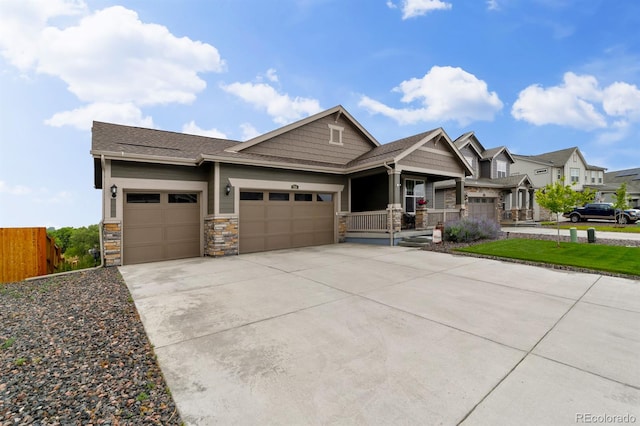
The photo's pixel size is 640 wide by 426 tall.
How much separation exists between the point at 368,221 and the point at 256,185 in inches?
204

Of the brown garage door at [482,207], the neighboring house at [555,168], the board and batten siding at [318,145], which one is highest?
the neighboring house at [555,168]

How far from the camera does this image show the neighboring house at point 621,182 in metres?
33.4

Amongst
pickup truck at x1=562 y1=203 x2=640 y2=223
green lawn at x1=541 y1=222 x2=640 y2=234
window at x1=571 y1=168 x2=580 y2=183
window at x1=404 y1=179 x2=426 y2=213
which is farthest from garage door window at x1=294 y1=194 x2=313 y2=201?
window at x1=571 y1=168 x2=580 y2=183

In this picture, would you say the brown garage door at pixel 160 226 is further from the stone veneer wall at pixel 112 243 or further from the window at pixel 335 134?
the window at pixel 335 134

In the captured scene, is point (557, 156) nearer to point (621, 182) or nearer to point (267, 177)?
point (621, 182)

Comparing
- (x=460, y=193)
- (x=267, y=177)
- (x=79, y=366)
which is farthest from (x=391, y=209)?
(x=79, y=366)

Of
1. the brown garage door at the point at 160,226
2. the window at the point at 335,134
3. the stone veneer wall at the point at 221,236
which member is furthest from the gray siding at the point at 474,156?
the brown garage door at the point at 160,226

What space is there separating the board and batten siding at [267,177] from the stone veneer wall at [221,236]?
1.29 feet

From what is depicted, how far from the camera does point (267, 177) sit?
36.4 ft

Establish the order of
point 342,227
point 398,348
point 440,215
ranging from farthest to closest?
point 440,215, point 342,227, point 398,348

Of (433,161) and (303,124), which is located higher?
(303,124)

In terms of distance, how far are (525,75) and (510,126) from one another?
22.4 ft

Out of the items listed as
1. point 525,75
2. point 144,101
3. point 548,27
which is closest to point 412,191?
point 548,27

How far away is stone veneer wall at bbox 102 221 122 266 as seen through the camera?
28.3 feet
